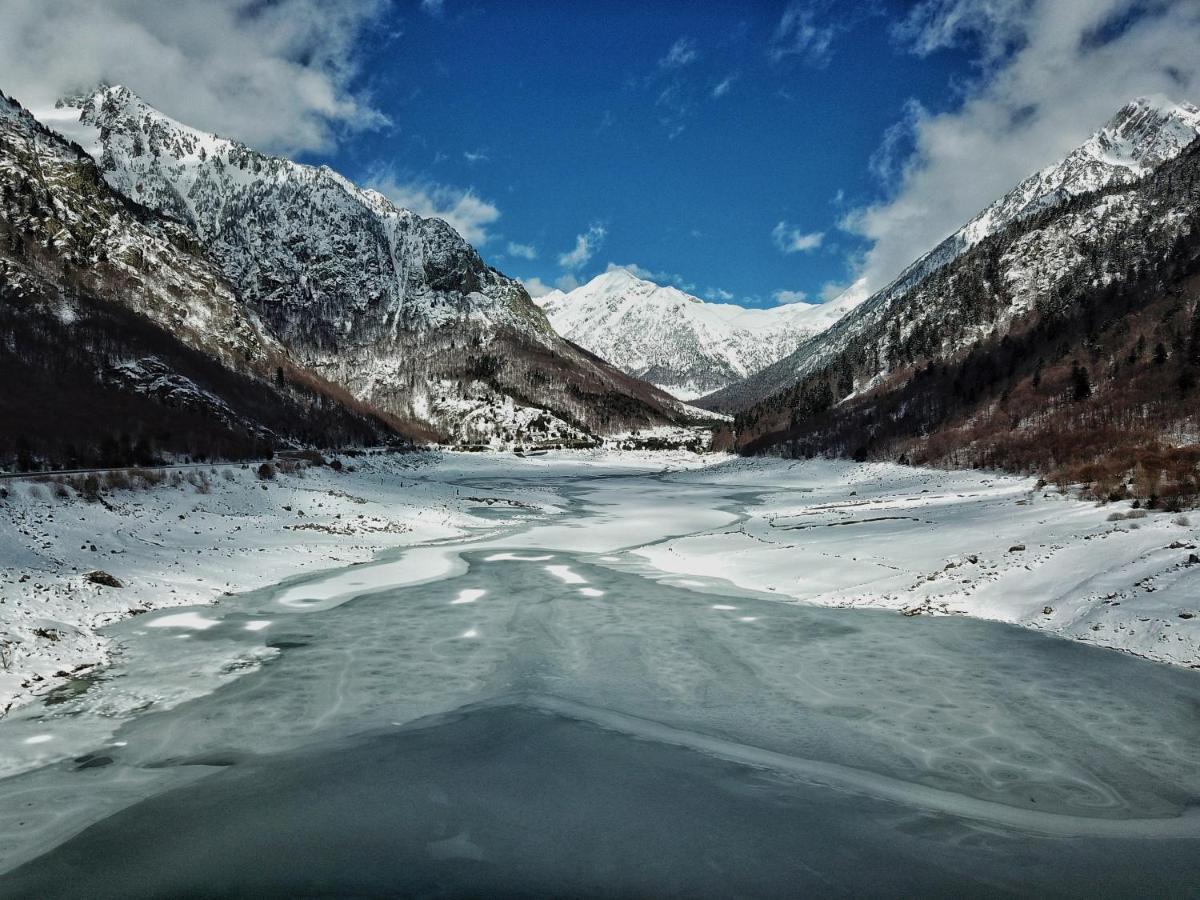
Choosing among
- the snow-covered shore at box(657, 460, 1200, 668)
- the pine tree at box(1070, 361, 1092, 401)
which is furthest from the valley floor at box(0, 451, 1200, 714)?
the pine tree at box(1070, 361, 1092, 401)

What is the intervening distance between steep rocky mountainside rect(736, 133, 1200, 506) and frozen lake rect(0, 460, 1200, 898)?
16.0 meters

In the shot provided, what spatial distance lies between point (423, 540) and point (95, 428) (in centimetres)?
6748

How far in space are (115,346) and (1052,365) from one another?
473ft

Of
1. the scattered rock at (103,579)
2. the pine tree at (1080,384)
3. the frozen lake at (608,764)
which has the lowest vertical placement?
the frozen lake at (608,764)

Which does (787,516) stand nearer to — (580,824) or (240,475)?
(240,475)

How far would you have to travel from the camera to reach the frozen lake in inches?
262

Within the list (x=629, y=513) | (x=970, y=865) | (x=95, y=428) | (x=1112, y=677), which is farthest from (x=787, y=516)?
(x=95, y=428)

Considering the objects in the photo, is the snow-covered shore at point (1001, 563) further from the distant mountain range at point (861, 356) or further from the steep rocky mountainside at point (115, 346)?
the steep rocky mountainside at point (115, 346)

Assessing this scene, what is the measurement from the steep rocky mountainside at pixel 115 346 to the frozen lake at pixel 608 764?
47.4 metres

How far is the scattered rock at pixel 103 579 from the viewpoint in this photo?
745 inches

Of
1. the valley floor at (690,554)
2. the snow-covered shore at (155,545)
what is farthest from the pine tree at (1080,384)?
the snow-covered shore at (155,545)

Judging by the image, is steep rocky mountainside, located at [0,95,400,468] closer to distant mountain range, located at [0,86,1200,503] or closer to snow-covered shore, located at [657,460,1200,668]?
distant mountain range, located at [0,86,1200,503]

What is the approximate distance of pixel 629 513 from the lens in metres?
51.6

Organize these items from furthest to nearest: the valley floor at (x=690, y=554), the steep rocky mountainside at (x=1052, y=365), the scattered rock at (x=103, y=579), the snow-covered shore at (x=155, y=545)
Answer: the steep rocky mountainside at (x=1052, y=365) → the scattered rock at (x=103, y=579) → the valley floor at (x=690, y=554) → the snow-covered shore at (x=155, y=545)
